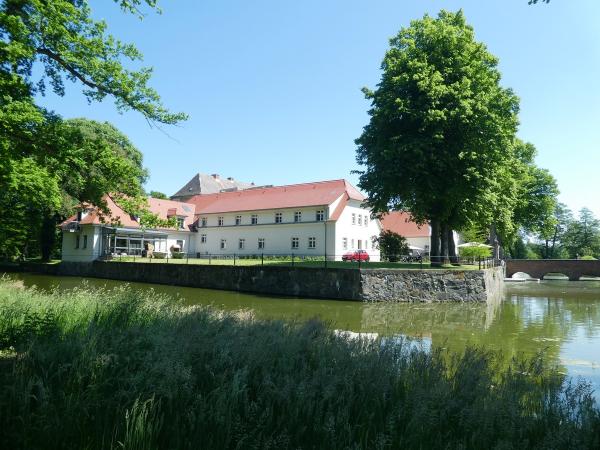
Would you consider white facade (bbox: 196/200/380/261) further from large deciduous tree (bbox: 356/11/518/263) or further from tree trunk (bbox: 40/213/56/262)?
tree trunk (bbox: 40/213/56/262)

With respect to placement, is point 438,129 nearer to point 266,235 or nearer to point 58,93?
point 58,93

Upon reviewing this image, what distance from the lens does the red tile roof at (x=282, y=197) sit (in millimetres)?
47250

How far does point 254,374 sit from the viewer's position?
5262 mm

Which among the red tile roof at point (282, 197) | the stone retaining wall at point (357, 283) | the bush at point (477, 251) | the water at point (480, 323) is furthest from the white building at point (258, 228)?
the water at point (480, 323)

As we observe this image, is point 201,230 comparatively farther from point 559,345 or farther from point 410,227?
point 559,345

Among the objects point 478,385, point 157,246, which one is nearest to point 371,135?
point 478,385

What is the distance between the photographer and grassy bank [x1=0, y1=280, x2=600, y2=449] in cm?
389

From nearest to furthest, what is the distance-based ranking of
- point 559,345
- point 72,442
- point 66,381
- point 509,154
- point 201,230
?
1. point 72,442
2. point 66,381
3. point 559,345
4. point 509,154
5. point 201,230

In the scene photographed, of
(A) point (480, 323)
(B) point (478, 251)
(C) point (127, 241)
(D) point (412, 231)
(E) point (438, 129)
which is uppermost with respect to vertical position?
(E) point (438, 129)

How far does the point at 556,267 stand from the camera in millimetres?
55031

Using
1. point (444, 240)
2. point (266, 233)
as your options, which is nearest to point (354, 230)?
point (266, 233)

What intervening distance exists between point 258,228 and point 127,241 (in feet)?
46.2

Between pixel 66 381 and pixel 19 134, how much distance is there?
19.6ft

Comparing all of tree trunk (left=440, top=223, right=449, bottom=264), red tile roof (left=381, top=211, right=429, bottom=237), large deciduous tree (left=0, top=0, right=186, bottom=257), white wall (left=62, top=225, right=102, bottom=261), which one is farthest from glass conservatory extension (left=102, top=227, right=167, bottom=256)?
large deciduous tree (left=0, top=0, right=186, bottom=257)
